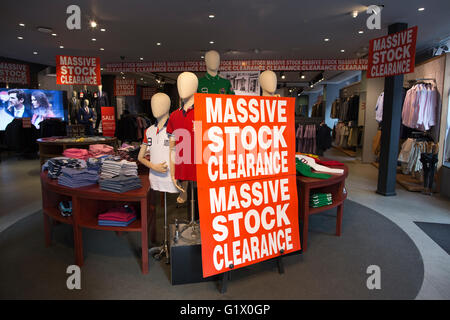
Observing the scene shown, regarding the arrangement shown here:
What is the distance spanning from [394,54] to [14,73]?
35.3ft

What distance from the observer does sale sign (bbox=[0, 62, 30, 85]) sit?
30.7ft

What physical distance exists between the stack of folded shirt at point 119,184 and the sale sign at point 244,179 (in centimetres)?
84

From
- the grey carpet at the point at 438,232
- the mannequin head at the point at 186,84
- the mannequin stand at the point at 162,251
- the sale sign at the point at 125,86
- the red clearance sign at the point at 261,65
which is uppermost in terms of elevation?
the red clearance sign at the point at 261,65

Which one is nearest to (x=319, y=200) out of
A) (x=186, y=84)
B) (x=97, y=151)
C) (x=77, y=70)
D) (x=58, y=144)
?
(x=186, y=84)

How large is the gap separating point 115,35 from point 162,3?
2.59 metres

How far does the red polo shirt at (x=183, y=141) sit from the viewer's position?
90.3 inches

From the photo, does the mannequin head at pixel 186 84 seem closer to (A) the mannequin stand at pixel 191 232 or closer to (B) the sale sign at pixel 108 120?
(A) the mannequin stand at pixel 191 232

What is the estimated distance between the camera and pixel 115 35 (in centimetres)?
684

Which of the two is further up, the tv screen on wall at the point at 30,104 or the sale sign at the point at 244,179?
the tv screen on wall at the point at 30,104

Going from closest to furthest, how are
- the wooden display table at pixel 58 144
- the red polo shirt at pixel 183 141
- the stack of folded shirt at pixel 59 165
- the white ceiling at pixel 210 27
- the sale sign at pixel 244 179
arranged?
the sale sign at pixel 244 179
the red polo shirt at pixel 183 141
the stack of folded shirt at pixel 59 165
the white ceiling at pixel 210 27
the wooden display table at pixel 58 144

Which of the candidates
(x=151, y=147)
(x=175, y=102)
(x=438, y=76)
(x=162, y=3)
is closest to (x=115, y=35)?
(x=162, y=3)

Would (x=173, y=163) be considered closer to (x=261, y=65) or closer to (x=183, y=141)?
(x=183, y=141)

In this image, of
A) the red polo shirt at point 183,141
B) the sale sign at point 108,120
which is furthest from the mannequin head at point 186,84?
the sale sign at point 108,120

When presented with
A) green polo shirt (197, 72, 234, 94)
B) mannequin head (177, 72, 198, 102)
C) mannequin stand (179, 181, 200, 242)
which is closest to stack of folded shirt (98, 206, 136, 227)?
mannequin stand (179, 181, 200, 242)
